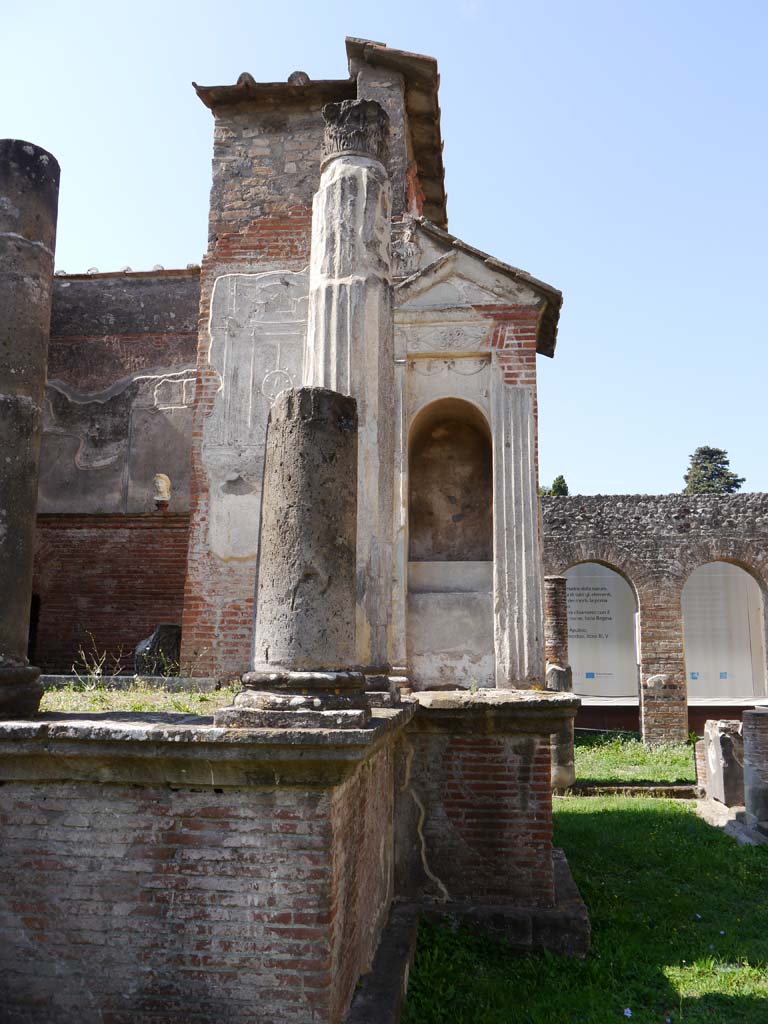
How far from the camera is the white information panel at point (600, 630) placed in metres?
20.7

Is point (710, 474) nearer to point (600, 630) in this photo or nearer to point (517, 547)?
point (600, 630)

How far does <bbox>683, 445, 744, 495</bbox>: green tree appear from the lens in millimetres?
36000

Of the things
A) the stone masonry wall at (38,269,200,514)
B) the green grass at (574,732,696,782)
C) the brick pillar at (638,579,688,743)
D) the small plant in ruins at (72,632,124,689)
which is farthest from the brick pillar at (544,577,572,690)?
the small plant in ruins at (72,632,124,689)

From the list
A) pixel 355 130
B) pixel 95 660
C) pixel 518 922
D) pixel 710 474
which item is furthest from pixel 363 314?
pixel 710 474

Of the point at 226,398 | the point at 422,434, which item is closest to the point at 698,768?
the point at 422,434

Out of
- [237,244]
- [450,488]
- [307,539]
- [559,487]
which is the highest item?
[559,487]

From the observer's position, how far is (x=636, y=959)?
526cm

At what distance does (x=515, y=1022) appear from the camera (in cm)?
414

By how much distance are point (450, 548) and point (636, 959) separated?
11.2 ft

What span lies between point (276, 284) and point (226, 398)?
1.29 metres

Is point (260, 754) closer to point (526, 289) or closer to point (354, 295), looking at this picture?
point (354, 295)

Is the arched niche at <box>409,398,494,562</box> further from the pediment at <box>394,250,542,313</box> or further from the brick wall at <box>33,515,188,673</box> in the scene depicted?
the brick wall at <box>33,515,188,673</box>

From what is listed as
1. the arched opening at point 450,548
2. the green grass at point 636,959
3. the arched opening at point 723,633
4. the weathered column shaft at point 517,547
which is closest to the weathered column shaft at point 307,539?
the green grass at point 636,959

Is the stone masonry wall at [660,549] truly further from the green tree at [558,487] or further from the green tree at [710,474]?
the green tree at [710,474]
